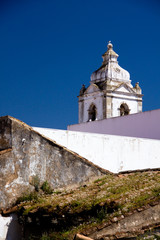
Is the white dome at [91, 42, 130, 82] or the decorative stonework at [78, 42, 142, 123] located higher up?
the white dome at [91, 42, 130, 82]

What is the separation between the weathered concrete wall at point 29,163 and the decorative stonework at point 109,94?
20.1 metres

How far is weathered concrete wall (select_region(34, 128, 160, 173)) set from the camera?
33.0ft

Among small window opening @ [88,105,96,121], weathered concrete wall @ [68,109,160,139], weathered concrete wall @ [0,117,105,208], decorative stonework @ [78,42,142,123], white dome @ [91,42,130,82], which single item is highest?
white dome @ [91,42,130,82]

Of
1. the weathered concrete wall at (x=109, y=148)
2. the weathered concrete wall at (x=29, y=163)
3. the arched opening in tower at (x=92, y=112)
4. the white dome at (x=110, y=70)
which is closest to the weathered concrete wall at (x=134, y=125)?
the weathered concrete wall at (x=109, y=148)

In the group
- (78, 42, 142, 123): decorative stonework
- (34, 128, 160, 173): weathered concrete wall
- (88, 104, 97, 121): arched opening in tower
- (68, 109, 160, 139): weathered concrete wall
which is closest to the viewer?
(34, 128, 160, 173): weathered concrete wall

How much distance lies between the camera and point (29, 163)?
806 centimetres

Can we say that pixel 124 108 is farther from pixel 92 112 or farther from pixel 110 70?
pixel 110 70

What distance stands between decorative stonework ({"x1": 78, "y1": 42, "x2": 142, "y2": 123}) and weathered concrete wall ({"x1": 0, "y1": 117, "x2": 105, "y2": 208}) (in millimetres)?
20140

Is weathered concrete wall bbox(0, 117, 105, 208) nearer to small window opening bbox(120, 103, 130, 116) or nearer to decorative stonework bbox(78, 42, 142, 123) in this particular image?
decorative stonework bbox(78, 42, 142, 123)

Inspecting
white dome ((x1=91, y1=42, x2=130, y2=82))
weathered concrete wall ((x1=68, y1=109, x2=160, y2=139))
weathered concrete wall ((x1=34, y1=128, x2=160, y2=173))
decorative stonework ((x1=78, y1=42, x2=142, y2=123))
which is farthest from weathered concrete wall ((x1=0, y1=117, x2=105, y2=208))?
white dome ((x1=91, y1=42, x2=130, y2=82))

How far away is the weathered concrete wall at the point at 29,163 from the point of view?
773 centimetres

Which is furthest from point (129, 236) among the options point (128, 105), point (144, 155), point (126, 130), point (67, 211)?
point (128, 105)

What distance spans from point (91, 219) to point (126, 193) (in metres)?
0.81

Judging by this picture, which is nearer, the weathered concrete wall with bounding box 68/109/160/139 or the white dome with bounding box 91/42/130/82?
the weathered concrete wall with bounding box 68/109/160/139
